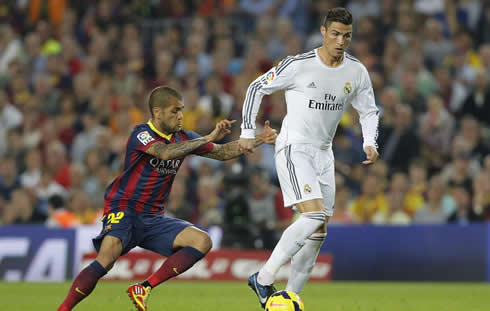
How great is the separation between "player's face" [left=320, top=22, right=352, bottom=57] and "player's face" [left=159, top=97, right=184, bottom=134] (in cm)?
141

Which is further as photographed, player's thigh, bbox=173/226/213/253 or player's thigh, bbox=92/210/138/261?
player's thigh, bbox=173/226/213/253

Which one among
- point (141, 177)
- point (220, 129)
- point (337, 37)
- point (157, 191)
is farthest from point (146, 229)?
point (337, 37)

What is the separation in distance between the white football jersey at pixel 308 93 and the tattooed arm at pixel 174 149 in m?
0.43

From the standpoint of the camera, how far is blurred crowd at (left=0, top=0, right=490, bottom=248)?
49.1 ft

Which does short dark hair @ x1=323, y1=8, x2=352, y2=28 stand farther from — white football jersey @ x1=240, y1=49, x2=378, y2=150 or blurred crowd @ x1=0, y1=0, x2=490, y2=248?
blurred crowd @ x1=0, y1=0, x2=490, y2=248

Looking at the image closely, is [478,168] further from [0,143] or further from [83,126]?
[0,143]

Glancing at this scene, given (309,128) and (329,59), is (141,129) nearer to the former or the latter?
(309,128)

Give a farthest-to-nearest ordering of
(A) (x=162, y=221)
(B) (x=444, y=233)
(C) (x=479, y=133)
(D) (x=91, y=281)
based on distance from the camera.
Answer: (C) (x=479, y=133) < (B) (x=444, y=233) < (A) (x=162, y=221) < (D) (x=91, y=281)

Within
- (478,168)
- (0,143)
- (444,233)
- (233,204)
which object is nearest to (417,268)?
(444,233)

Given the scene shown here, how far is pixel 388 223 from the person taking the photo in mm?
14953

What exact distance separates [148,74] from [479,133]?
632cm

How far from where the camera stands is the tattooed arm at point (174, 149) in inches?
328

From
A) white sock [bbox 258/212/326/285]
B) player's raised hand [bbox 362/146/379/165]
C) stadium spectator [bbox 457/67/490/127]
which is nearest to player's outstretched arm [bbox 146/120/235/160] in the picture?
white sock [bbox 258/212/326/285]

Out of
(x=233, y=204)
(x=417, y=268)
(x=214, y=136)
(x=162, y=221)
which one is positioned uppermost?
(x=214, y=136)
